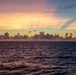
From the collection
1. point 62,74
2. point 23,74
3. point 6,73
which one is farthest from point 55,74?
point 6,73

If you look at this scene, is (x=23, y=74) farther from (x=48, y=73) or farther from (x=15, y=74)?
(x=48, y=73)

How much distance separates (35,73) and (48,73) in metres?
3.04

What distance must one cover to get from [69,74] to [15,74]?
1204cm

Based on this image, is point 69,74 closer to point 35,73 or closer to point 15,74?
point 35,73

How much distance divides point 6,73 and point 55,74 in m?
11.2

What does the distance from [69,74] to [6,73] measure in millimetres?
14348

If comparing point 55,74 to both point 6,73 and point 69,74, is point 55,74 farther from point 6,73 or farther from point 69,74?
point 6,73

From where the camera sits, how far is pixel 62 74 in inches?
2128

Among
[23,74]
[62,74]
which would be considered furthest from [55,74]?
[23,74]

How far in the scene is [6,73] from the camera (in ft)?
179

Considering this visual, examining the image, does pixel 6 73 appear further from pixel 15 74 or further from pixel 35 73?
pixel 35 73

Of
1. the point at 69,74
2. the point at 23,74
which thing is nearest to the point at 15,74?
the point at 23,74

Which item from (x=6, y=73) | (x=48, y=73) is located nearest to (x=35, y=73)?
(x=48, y=73)

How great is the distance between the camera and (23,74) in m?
52.7
